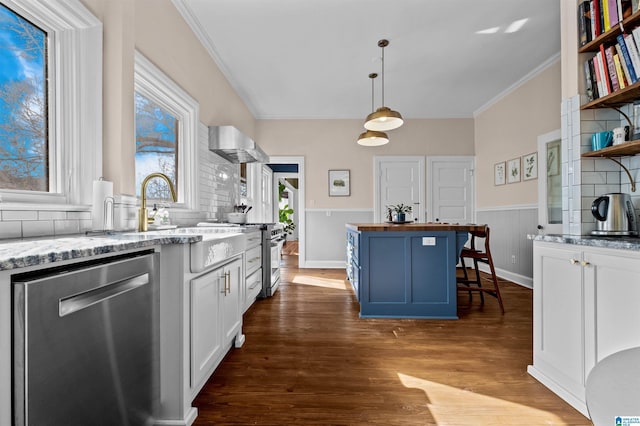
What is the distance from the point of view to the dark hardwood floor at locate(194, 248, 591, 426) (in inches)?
60.1

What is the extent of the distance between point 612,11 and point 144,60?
115 inches

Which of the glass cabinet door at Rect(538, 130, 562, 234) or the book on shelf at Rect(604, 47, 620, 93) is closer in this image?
the book on shelf at Rect(604, 47, 620, 93)

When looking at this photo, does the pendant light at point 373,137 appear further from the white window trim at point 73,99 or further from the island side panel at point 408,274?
the white window trim at point 73,99

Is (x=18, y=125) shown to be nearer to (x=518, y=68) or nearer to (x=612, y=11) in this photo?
(x=612, y=11)

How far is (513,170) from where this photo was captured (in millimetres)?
4527

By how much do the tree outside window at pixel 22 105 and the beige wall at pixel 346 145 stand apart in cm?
425

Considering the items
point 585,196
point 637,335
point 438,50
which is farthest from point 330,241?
point 637,335

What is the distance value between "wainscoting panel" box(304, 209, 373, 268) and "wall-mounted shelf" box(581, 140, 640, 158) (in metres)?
4.09

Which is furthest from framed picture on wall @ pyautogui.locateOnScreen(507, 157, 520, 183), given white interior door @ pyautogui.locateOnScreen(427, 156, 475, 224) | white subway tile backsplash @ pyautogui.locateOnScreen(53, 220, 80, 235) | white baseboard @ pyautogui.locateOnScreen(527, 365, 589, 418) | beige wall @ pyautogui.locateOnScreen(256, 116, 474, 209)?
white subway tile backsplash @ pyautogui.locateOnScreen(53, 220, 80, 235)

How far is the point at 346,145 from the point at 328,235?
5.79 ft

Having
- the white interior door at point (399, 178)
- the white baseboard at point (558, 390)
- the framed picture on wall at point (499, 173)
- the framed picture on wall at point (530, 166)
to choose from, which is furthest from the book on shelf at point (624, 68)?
the white interior door at point (399, 178)

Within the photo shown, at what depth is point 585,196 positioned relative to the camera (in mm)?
1792

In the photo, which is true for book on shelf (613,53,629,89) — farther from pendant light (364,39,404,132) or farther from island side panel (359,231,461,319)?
pendant light (364,39,404,132)

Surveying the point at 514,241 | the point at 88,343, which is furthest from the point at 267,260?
the point at 514,241
